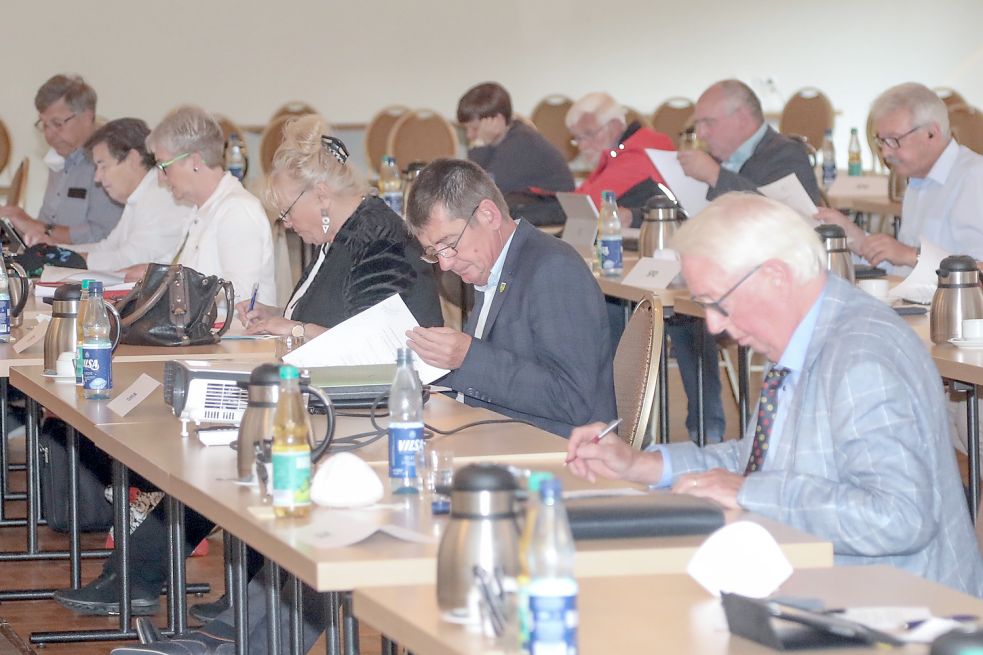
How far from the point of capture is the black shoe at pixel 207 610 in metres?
3.45

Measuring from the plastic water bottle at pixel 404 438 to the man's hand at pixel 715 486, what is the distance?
381 mm

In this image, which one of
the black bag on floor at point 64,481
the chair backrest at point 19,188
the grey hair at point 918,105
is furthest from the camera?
the chair backrest at point 19,188

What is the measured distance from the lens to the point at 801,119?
10.3 meters

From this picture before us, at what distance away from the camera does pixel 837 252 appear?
3.71 metres

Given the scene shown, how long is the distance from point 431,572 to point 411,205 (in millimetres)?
1503

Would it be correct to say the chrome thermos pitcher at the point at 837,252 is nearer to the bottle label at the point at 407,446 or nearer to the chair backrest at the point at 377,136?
the bottle label at the point at 407,446

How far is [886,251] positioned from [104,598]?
2392 mm

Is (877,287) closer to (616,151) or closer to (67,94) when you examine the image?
(616,151)

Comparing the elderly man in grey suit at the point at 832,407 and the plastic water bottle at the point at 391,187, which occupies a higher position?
the plastic water bottle at the point at 391,187

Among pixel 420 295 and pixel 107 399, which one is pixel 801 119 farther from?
pixel 107 399

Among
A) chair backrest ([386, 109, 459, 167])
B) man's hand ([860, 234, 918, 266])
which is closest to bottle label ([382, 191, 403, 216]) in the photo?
man's hand ([860, 234, 918, 266])

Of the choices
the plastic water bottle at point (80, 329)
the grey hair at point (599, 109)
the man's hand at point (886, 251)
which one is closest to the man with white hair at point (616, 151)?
the grey hair at point (599, 109)

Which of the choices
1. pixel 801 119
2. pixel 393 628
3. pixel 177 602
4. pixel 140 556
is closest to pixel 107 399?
pixel 177 602

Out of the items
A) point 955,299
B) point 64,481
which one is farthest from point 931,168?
point 64,481
